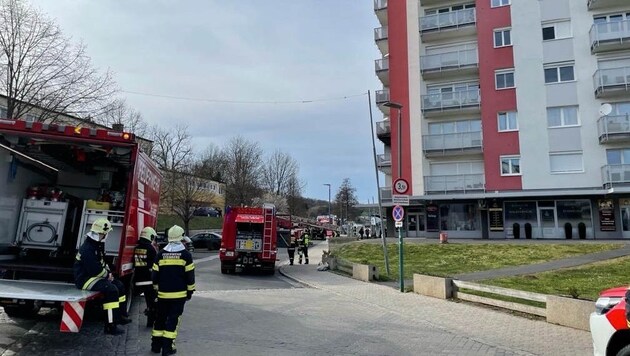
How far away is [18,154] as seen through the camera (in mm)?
8562

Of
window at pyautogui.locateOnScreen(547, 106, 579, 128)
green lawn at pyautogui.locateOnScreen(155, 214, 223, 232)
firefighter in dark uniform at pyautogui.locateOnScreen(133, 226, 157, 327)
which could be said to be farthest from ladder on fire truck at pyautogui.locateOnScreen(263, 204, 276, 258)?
green lawn at pyautogui.locateOnScreen(155, 214, 223, 232)

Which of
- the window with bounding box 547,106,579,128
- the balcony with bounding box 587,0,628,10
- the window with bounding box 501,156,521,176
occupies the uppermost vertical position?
the balcony with bounding box 587,0,628,10

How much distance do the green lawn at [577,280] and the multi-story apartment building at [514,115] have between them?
43.3ft

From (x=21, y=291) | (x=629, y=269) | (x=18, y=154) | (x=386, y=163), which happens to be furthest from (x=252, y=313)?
(x=386, y=163)

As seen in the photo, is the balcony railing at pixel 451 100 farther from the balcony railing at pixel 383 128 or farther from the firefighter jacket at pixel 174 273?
the firefighter jacket at pixel 174 273

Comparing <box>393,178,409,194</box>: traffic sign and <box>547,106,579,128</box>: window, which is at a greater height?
<box>547,106,579,128</box>: window

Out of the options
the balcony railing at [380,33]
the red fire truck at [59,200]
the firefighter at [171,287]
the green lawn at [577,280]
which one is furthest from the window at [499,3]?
the firefighter at [171,287]

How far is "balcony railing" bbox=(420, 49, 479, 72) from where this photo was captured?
35.0 meters

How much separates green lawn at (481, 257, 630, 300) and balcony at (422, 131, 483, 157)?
17009 millimetres

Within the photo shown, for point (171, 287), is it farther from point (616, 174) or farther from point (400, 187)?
point (616, 174)

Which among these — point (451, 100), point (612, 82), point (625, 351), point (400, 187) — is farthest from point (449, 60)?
point (625, 351)

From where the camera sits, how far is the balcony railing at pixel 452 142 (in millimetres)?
34125

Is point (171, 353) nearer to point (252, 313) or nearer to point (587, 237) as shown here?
point (252, 313)

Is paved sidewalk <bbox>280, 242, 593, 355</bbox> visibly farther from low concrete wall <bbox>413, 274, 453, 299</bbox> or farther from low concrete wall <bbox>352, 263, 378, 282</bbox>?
low concrete wall <bbox>352, 263, 378, 282</bbox>
